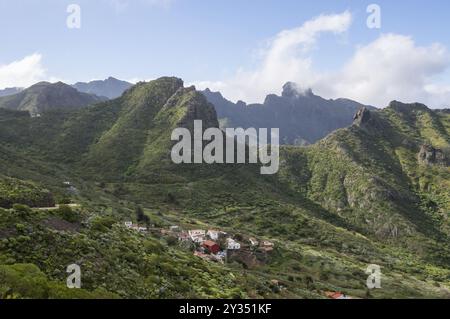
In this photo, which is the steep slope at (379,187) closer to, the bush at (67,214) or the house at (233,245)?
the house at (233,245)

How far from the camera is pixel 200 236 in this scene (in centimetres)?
7869

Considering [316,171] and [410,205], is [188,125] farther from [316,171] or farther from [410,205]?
[410,205]

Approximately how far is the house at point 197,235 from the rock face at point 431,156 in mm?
146350

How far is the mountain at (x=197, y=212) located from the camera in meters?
27.1

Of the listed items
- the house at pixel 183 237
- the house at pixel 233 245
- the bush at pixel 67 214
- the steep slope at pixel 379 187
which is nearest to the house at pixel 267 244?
the house at pixel 233 245

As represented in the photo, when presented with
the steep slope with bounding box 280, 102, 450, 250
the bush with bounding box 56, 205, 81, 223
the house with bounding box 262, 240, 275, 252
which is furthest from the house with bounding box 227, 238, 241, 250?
the steep slope with bounding box 280, 102, 450, 250

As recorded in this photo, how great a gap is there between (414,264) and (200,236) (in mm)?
57764

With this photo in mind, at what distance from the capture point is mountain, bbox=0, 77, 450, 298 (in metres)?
27.1

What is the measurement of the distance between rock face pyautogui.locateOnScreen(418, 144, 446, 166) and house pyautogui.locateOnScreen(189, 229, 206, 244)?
146350 mm

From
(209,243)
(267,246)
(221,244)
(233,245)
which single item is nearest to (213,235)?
(221,244)

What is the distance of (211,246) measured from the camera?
71.1m

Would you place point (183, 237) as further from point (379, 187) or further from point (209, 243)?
point (379, 187)

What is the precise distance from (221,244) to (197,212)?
1622 inches

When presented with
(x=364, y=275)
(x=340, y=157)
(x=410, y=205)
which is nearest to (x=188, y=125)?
(x=340, y=157)
